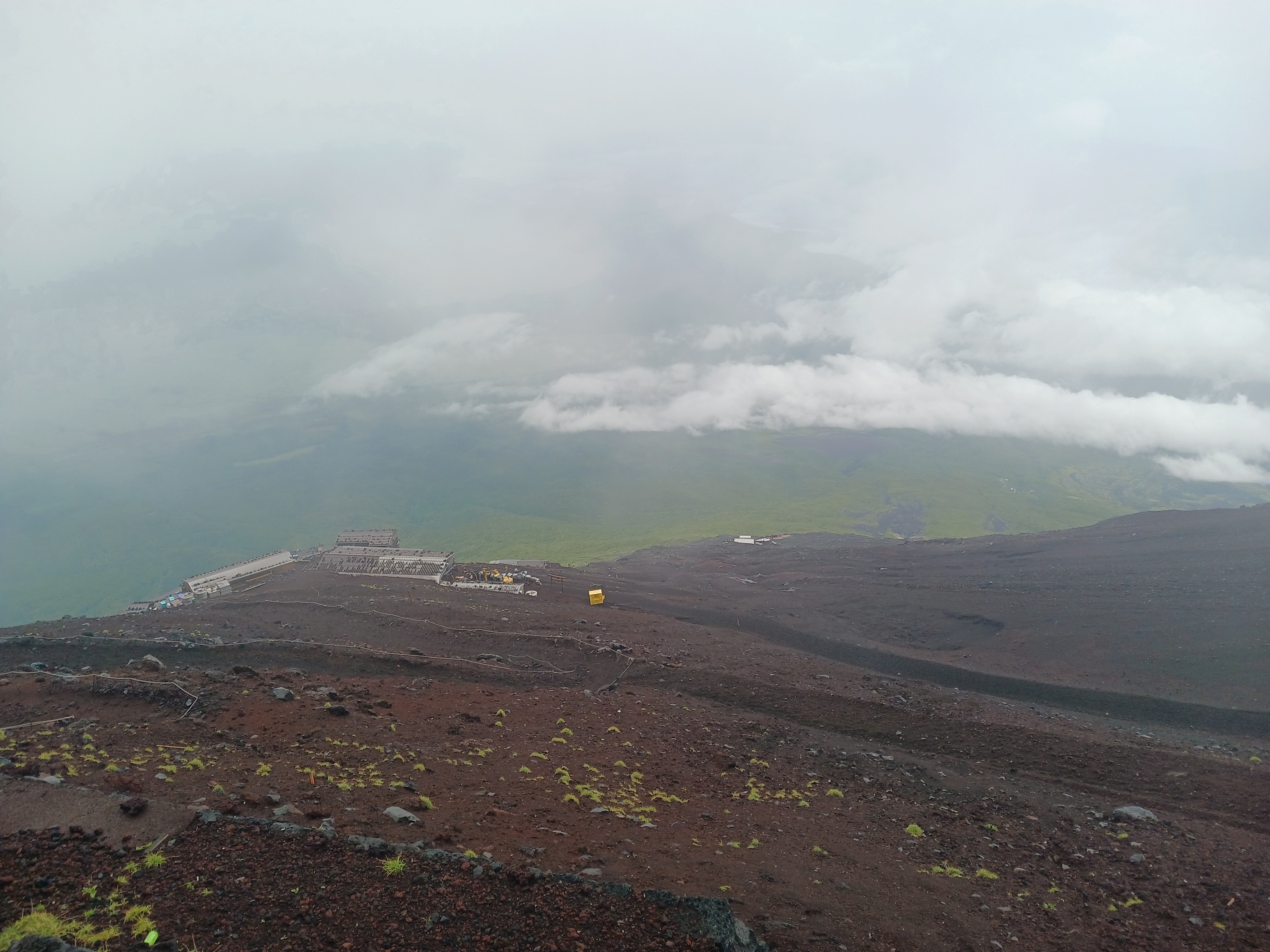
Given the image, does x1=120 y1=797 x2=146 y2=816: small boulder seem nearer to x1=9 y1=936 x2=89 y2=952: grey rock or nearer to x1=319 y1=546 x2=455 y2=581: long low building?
x1=9 y1=936 x2=89 y2=952: grey rock

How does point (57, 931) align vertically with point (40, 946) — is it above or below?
below

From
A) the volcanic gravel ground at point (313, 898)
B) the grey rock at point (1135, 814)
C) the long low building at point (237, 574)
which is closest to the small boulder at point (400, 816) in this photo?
the volcanic gravel ground at point (313, 898)

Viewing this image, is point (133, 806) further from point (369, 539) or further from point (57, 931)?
point (369, 539)

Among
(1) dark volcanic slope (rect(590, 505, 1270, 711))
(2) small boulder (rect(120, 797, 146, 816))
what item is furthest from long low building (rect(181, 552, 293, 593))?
(2) small boulder (rect(120, 797, 146, 816))

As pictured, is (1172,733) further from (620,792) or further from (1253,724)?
(620,792)

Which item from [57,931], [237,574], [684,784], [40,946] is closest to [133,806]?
[57,931]

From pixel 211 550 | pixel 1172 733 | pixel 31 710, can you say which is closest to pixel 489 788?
pixel 31 710
